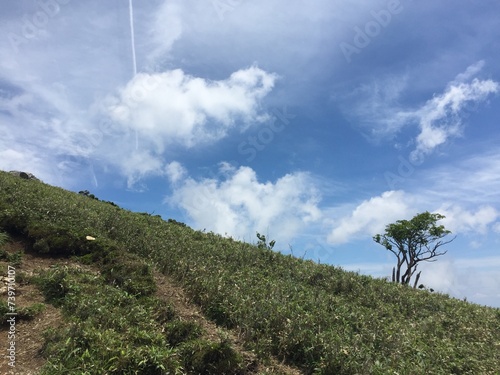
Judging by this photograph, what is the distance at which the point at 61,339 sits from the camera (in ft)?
26.2

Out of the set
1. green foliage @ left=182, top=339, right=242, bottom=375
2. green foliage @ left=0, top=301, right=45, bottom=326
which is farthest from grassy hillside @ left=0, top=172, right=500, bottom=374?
green foliage @ left=0, top=301, right=45, bottom=326

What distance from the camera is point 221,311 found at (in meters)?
11.4

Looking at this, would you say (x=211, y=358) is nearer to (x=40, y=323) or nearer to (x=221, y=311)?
(x=221, y=311)

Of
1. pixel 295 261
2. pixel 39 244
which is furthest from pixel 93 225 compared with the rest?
pixel 295 261

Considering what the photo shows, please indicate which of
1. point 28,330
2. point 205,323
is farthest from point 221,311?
point 28,330

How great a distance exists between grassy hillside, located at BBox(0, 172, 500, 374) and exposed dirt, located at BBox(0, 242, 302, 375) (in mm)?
263

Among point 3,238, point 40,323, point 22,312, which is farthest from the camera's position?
point 3,238

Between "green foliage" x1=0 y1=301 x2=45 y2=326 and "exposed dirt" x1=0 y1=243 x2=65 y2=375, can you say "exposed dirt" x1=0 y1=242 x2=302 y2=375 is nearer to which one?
"exposed dirt" x1=0 y1=243 x2=65 y2=375

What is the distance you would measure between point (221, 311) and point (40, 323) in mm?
4954

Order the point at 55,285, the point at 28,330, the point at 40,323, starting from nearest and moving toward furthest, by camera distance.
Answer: the point at 28,330
the point at 40,323
the point at 55,285

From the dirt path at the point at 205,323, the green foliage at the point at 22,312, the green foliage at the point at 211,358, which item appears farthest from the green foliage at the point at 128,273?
the green foliage at the point at 211,358

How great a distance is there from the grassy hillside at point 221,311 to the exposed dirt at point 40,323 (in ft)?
0.86

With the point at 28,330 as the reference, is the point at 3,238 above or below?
above

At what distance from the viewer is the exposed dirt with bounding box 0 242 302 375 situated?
779cm
